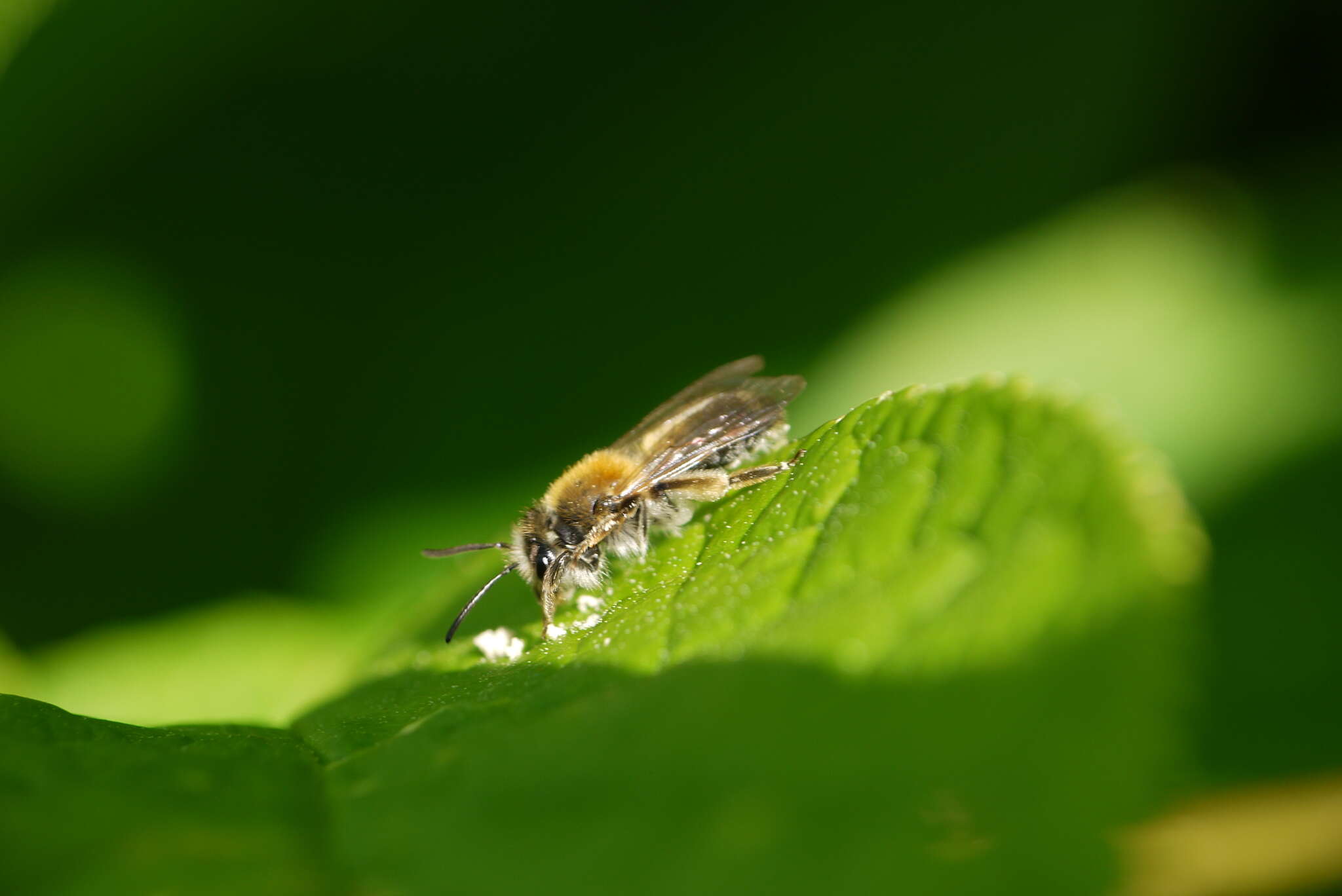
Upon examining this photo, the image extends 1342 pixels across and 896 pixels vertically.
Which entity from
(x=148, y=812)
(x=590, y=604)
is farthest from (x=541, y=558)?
(x=148, y=812)

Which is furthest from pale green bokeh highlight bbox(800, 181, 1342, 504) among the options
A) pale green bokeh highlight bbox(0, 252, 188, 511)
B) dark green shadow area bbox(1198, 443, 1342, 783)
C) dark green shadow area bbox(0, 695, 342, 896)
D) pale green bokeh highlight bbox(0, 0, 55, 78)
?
pale green bokeh highlight bbox(0, 0, 55, 78)

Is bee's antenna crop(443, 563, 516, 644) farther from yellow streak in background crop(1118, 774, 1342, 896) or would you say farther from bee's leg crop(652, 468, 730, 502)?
yellow streak in background crop(1118, 774, 1342, 896)

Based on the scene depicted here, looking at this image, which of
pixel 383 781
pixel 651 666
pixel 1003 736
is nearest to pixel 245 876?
pixel 383 781

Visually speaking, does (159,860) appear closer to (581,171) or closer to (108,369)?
(108,369)

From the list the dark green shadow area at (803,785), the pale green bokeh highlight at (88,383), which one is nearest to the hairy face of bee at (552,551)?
the dark green shadow area at (803,785)

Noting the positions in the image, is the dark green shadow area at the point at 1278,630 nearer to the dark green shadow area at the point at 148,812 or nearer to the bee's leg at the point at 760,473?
the bee's leg at the point at 760,473

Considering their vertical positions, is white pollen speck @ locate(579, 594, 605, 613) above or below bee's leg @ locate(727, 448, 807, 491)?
below
